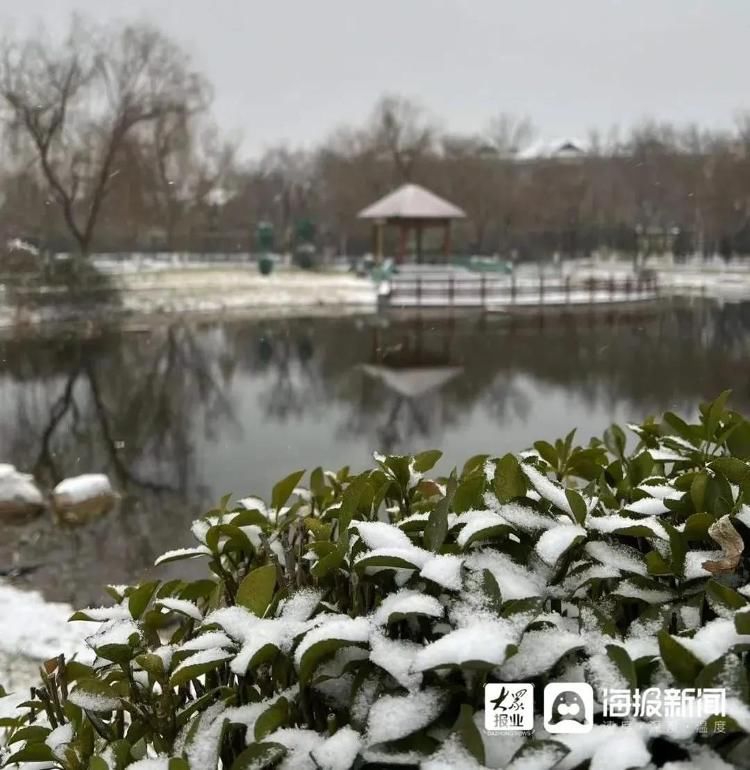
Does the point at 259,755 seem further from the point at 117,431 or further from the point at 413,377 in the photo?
the point at 413,377

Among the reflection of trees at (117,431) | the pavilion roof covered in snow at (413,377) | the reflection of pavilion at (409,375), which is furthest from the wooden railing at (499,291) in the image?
the pavilion roof covered in snow at (413,377)

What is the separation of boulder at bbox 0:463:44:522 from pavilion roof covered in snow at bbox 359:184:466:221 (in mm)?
24900

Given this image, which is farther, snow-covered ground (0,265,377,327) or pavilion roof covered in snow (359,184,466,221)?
pavilion roof covered in snow (359,184,466,221)

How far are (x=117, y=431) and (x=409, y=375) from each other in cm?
531

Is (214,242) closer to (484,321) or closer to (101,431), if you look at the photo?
(484,321)

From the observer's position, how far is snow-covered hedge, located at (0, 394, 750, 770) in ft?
3.65

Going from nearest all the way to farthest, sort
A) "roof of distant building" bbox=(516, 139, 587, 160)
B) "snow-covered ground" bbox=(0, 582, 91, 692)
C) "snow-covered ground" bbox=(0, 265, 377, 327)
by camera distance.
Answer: "snow-covered ground" bbox=(0, 582, 91, 692)
"snow-covered ground" bbox=(0, 265, 377, 327)
"roof of distant building" bbox=(516, 139, 587, 160)

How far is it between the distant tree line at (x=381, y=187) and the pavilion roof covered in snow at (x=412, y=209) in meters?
7.46

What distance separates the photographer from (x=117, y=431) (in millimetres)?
10195

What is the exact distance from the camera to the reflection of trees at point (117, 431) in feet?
20.1

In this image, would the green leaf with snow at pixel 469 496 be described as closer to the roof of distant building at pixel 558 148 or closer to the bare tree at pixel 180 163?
the bare tree at pixel 180 163

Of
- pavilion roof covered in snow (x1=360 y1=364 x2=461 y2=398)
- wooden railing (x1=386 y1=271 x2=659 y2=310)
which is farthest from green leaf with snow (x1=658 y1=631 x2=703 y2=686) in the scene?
wooden railing (x1=386 y1=271 x2=659 y2=310)

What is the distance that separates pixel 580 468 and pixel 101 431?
355 inches

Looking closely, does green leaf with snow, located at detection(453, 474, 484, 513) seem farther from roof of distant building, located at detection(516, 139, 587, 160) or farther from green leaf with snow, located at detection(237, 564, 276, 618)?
roof of distant building, located at detection(516, 139, 587, 160)
